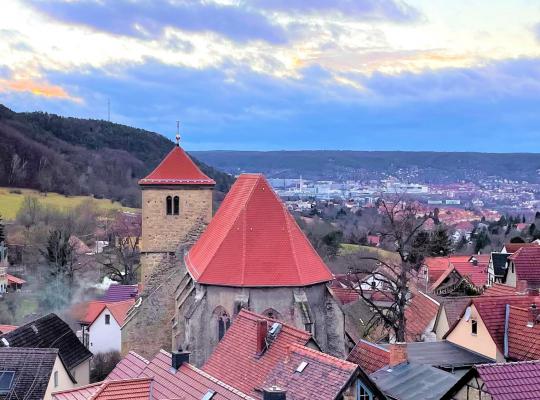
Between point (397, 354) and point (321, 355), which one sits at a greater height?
point (321, 355)

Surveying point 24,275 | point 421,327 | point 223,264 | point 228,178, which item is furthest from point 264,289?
point 228,178

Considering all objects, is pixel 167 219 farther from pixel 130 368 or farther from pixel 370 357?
pixel 370 357

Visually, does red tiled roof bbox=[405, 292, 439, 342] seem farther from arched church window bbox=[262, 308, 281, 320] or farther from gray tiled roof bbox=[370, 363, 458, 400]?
gray tiled roof bbox=[370, 363, 458, 400]

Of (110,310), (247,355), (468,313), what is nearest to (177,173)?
(110,310)

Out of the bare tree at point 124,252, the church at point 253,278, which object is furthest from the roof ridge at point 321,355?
the bare tree at point 124,252

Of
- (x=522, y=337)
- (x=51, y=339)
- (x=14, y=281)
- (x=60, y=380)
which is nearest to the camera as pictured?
(x=522, y=337)

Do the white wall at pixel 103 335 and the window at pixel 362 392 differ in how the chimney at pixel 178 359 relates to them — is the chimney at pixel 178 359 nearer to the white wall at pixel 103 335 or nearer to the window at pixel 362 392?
the window at pixel 362 392

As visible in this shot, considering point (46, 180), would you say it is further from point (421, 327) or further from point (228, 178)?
point (421, 327)
